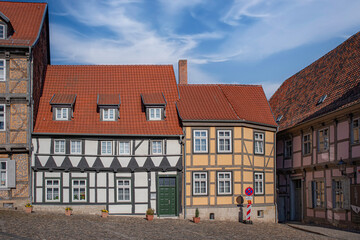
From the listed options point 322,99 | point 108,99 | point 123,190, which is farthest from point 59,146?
point 322,99

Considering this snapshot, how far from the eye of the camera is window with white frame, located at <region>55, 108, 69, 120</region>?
30562 mm

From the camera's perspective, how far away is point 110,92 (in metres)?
32.6

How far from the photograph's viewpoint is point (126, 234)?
22.1 m

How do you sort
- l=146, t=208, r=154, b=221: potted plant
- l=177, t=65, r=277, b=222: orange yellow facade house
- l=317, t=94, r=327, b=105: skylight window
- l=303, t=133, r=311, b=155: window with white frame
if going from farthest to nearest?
l=303, t=133, r=311, b=155: window with white frame → l=317, t=94, r=327, b=105: skylight window → l=177, t=65, r=277, b=222: orange yellow facade house → l=146, t=208, r=154, b=221: potted plant

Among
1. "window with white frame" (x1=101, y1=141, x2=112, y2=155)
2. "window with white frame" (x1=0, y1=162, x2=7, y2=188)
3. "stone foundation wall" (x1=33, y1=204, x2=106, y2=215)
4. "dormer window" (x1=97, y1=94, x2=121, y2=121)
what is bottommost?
"stone foundation wall" (x1=33, y1=204, x2=106, y2=215)

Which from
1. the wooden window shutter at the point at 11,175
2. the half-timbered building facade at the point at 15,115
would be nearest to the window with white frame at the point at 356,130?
the half-timbered building facade at the point at 15,115

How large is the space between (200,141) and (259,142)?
A: 3.70 meters

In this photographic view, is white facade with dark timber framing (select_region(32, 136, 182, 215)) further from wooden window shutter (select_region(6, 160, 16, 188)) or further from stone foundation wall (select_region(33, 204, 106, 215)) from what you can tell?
wooden window shutter (select_region(6, 160, 16, 188))

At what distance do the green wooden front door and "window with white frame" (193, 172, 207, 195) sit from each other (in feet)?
3.75

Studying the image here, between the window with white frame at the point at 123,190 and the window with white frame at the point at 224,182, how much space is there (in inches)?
191

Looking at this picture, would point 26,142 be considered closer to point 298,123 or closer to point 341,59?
point 298,123

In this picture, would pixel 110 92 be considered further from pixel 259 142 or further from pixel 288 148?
pixel 288 148

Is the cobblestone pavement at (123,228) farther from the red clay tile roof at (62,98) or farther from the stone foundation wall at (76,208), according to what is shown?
the red clay tile roof at (62,98)

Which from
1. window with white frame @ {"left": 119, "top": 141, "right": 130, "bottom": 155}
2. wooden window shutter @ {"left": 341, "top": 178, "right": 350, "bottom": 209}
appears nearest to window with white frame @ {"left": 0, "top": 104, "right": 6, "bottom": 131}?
window with white frame @ {"left": 119, "top": 141, "right": 130, "bottom": 155}
